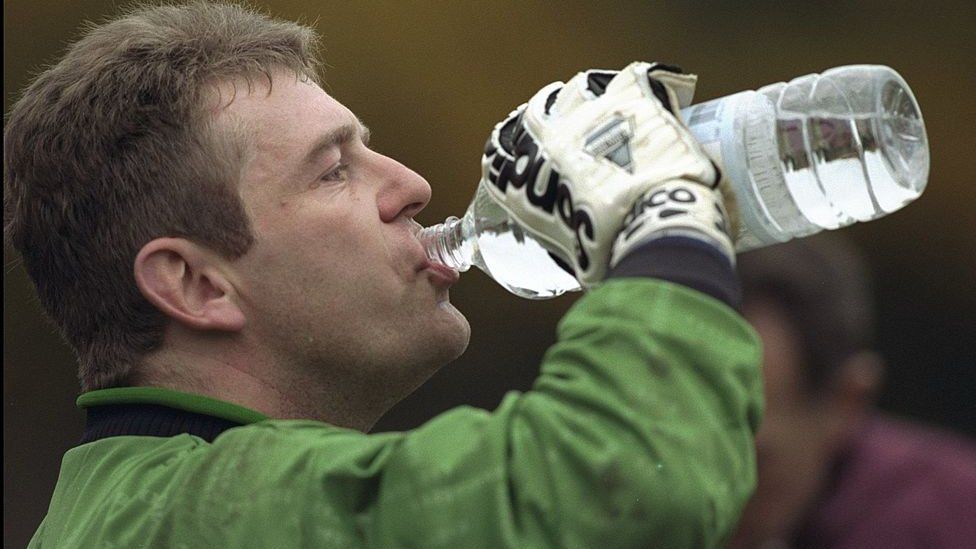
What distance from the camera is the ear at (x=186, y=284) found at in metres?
2.08

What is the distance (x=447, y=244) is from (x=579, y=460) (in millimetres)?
853

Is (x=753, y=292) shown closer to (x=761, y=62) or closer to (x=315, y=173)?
(x=315, y=173)

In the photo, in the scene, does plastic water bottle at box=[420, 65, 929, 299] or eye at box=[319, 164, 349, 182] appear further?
eye at box=[319, 164, 349, 182]

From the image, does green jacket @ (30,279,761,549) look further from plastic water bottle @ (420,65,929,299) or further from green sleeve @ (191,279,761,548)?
plastic water bottle @ (420,65,929,299)

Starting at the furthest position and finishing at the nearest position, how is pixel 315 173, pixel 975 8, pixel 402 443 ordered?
pixel 975 8 → pixel 315 173 → pixel 402 443

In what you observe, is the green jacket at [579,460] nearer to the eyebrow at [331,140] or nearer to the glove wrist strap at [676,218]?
the glove wrist strap at [676,218]

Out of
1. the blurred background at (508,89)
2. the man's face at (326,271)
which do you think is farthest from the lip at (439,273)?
the blurred background at (508,89)

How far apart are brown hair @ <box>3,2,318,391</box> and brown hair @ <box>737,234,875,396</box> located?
69 centimetres

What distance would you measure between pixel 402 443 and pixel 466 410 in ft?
0.25

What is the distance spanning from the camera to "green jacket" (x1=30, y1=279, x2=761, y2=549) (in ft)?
4.97

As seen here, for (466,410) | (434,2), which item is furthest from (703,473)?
(434,2)

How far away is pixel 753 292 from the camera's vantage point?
1.99 m

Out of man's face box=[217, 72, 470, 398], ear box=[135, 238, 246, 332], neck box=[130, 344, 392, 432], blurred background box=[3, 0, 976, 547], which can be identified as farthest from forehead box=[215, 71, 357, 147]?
blurred background box=[3, 0, 976, 547]

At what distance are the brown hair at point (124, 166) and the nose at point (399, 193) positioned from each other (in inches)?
7.7
